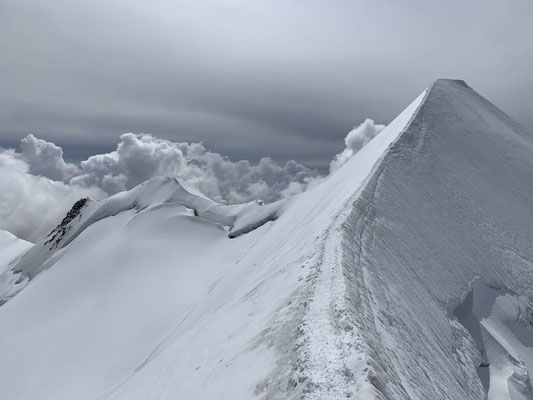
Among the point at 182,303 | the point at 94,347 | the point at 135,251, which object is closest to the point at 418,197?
A: the point at 182,303

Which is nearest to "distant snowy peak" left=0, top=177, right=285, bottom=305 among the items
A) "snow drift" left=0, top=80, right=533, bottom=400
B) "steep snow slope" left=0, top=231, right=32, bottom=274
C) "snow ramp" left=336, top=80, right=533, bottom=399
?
"snow drift" left=0, top=80, right=533, bottom=400

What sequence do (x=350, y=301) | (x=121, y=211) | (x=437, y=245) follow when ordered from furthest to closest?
(x=121, y=211)
(x=437, y=245)
(x=350, y=301)

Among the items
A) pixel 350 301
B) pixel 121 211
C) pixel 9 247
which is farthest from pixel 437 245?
pixel 9 247

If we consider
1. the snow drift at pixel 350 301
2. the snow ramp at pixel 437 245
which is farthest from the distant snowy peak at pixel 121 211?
the snow ramp at pixel 437 245

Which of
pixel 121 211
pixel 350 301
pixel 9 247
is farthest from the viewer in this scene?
pixel 9 247

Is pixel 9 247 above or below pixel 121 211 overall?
below

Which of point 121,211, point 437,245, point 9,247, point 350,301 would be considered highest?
point 350,301

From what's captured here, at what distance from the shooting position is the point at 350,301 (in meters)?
9.57

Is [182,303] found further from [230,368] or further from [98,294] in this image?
[230,368]

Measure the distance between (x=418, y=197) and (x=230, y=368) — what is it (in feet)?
53.7

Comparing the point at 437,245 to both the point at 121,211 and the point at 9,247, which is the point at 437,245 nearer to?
the point at 121,211

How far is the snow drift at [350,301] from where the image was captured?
877 cm

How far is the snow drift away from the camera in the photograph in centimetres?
877

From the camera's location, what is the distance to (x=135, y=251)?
5638 centimetres
